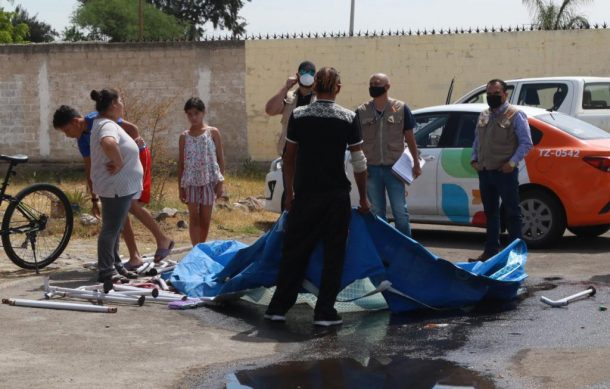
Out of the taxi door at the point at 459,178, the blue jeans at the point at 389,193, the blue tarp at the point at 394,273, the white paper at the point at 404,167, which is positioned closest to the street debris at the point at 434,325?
the blue tarp at the point at 394,273

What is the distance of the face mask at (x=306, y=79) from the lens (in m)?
10.3

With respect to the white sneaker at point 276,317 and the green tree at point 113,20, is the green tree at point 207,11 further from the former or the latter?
the white sneaker at point 276,317

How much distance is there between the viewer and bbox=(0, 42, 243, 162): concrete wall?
2338 cm

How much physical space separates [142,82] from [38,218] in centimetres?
1299

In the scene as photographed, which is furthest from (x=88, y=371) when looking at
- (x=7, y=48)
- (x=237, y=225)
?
(x=7, y=48)

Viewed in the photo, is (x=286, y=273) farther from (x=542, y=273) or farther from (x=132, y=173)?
(x=542, y=273)

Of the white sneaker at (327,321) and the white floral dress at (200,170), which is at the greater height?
the white floral dress at (200,170)

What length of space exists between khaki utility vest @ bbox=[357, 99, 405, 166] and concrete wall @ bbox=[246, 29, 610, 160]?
39.1 ft

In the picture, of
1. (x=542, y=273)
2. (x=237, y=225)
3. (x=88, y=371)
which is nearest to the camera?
(x=88, y=371)

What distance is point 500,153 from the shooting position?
10.9 metres

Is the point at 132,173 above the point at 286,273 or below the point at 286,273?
above

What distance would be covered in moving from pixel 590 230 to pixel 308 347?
21.1ft

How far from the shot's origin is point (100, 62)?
23719 millimetres

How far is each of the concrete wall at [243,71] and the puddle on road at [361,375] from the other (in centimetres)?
1575
